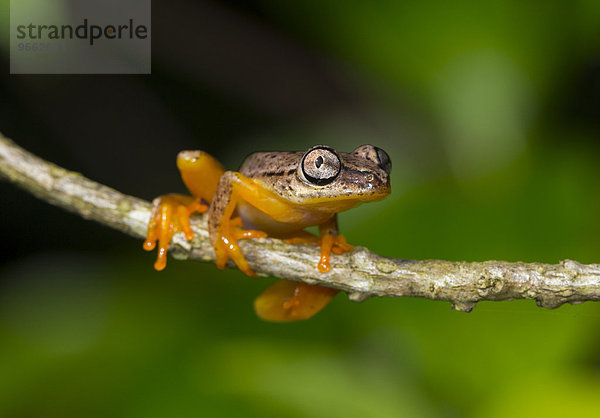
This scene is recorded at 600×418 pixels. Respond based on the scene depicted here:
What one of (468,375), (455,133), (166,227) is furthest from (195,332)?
(455,133)

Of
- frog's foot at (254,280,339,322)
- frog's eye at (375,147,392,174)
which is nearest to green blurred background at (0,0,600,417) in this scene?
frog's foot at (254,280,339,322)

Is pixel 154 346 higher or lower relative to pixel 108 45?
lower

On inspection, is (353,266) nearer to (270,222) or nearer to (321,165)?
(321,165)

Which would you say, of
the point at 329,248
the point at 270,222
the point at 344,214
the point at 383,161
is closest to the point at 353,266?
the point at 329,248

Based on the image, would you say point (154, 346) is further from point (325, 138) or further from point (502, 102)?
point (502, 102)

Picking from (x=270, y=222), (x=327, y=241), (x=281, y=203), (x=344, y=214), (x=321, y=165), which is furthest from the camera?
(x=344, y=214)

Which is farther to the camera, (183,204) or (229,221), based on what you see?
(183,204)
